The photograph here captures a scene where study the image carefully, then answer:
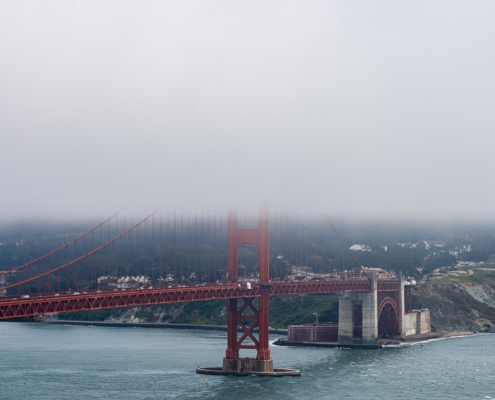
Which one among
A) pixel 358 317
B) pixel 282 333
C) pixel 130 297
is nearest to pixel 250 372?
pixel 130 297

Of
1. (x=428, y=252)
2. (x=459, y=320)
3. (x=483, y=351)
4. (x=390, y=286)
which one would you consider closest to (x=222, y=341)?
(x=390, y=286)

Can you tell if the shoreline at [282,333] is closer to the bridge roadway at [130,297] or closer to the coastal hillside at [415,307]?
the coastal hillside at [415,307]

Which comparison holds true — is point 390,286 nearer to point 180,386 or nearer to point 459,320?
point 459,320

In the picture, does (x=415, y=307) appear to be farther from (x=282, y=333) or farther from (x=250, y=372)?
(x=250, y=372)

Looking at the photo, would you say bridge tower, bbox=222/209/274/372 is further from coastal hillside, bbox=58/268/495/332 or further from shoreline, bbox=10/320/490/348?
coastal hillside, bbox=58/268/495/332

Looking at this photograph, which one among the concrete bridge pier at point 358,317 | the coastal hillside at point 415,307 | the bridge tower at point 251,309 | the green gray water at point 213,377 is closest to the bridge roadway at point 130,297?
the bridge tower at point 251,309

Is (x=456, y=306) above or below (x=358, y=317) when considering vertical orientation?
above
